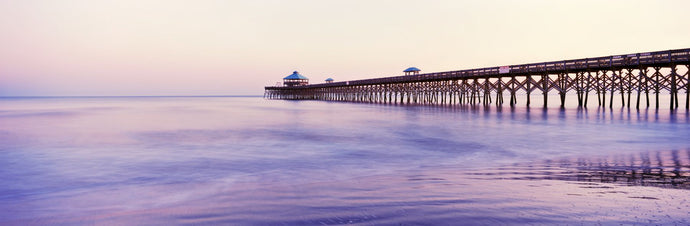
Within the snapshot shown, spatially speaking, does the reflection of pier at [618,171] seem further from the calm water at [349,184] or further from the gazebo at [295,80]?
the gazebo at [295,80]

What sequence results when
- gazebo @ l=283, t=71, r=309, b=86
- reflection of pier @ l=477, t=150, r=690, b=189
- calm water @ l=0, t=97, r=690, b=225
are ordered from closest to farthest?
calm water @ l=0, t=97, r=690, b=225
reflection of pier @ l=477, t=150, r=690, b=189
gazebo @ l=283, t=71, r=309, b=86

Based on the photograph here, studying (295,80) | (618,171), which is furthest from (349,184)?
(295,80)

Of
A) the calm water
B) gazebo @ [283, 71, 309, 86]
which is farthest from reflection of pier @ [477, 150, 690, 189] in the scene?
gazebo @ [283, 71, 309, 86]

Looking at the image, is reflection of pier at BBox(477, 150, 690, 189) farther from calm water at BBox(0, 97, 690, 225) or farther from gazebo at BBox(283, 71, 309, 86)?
gazebo at BBox(283, 71, 309, 86)

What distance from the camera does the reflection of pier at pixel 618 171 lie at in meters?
5.31

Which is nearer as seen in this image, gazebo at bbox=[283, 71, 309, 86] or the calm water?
the calm water

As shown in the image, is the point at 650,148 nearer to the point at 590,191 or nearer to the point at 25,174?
the point at 590,191

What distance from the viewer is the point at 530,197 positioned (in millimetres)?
4297

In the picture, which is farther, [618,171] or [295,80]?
[295,80]

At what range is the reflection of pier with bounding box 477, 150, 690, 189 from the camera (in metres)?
5.31

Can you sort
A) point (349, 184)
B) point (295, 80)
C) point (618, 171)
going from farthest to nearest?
point (295, 80), point (618, 171), point (349, 184)

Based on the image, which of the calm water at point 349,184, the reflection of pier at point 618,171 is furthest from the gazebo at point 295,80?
the reflection of pier at point 618,171

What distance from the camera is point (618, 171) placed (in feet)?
20.5

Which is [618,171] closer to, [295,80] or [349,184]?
[349,184]
